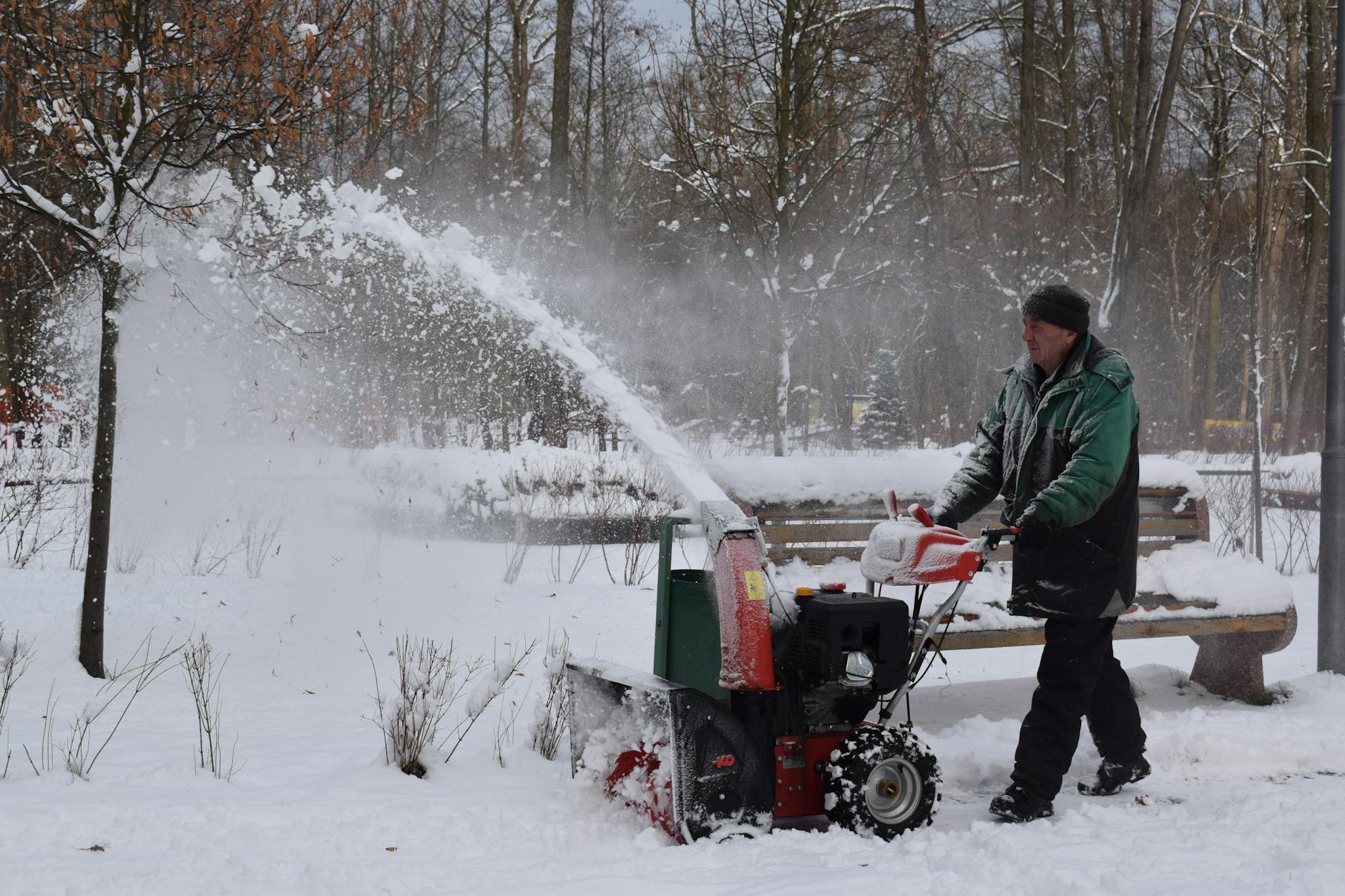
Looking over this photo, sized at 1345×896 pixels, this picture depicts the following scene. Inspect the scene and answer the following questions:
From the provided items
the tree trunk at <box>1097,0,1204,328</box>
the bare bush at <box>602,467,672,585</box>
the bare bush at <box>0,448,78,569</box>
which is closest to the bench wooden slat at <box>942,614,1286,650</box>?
the bare bush at <box>602,467,672,585</box>

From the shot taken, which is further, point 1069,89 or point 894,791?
point 1069,89

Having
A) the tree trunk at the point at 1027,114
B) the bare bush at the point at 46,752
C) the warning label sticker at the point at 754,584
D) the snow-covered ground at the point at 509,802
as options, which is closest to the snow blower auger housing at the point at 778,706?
the warning label sticker at the point at 754,584

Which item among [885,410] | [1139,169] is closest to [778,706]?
[1139,169]

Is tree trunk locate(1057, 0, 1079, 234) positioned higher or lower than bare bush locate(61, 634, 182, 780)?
higher

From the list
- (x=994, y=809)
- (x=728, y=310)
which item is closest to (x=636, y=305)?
(x=728, y=310)

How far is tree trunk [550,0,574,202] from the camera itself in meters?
14.7

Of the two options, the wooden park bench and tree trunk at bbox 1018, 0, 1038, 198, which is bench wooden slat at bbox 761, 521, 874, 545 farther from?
tree trunk at bbox 1018, 0, 1038, 198

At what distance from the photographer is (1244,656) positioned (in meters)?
5.04

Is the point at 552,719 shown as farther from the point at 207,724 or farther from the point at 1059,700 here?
the point at 1059,700

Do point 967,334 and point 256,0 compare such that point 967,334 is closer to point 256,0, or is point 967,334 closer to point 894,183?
point 894,183

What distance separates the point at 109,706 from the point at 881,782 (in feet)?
10.3

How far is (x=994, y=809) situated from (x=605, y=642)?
109 inches

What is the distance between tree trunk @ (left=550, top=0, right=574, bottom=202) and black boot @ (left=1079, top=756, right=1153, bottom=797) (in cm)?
1183

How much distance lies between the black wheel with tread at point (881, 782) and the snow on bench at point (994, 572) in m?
1.33
